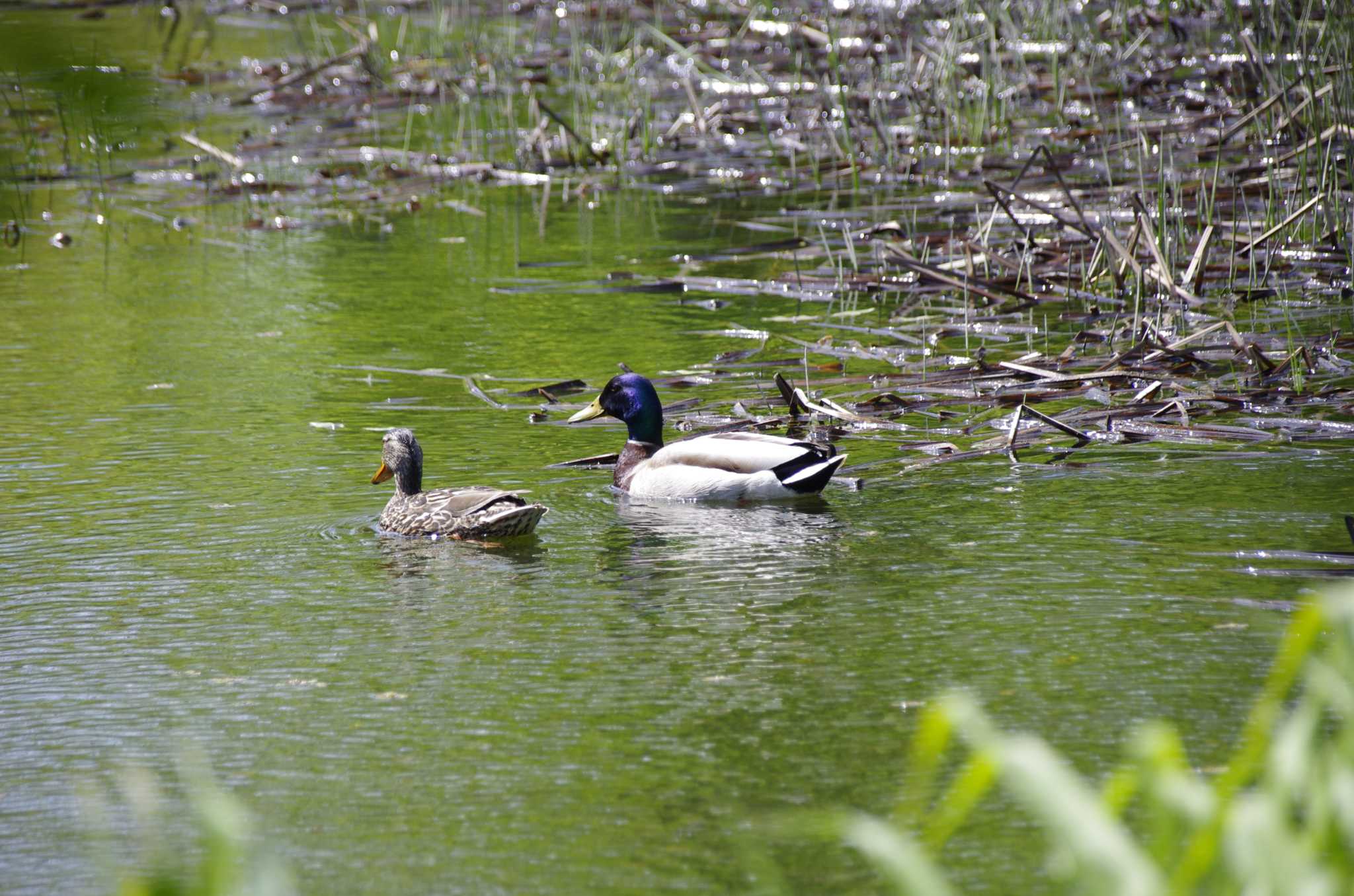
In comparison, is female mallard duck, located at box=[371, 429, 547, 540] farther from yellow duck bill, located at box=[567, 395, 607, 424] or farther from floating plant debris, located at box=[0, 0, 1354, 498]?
floating plant debris, located at box=[0, 0, 1354, 498]

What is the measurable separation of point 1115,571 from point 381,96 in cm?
1282

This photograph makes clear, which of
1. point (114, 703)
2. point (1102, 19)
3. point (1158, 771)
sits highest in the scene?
point (1102, 19)

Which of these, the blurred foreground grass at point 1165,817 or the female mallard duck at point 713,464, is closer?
the blurred foreground grass at point 1165,817

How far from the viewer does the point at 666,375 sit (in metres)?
8.60

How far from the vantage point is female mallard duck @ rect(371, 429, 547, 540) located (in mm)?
6332

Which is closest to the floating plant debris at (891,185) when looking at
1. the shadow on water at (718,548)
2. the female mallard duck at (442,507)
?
the shadow on water at (718,548)

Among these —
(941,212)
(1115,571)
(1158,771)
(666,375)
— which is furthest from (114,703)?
(941,212)

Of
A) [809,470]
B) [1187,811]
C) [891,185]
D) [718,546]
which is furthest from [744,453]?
[891,185]

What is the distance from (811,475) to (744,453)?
0.31 metres

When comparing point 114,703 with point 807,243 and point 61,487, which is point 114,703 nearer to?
point 61,487

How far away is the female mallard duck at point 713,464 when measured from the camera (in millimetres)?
6785

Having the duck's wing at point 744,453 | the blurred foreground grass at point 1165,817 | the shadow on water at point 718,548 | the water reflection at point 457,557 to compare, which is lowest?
the water reflection at point 457,557

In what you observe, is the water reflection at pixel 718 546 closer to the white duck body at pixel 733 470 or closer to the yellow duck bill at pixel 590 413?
the white duck body at pixel 733 470

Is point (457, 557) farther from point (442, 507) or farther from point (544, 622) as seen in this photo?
point (544, 622)
